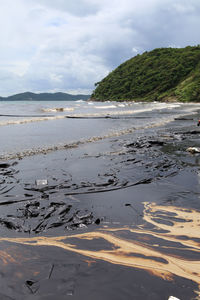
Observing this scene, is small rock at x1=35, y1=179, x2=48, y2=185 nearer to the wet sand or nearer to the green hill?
the wet sand

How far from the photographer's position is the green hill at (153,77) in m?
112

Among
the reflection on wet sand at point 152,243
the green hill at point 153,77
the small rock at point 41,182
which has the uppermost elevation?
the green hill at point 153,77

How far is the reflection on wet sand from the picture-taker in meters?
3.44

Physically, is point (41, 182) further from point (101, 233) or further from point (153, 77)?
point (153, 77)

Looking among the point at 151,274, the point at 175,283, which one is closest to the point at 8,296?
the point at 151,274

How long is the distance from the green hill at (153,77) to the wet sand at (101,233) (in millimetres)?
88792

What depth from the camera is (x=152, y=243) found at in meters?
4.02

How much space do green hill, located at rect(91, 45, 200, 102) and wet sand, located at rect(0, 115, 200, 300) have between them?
88.8m

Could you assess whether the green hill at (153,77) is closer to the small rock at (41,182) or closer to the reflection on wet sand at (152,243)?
the small rock at (41,182)

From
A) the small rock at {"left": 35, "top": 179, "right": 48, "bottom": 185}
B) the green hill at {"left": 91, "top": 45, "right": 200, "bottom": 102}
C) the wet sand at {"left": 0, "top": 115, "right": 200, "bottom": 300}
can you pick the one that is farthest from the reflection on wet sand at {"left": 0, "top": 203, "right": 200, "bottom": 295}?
the green hill at {"left": 91, "top": 45, "right": 200, "bottom": 102}

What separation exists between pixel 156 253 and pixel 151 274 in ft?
1.69

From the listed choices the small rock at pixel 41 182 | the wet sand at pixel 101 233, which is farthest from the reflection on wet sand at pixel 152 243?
the small rock at pixel 41 182

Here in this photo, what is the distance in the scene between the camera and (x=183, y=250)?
12.5 ft

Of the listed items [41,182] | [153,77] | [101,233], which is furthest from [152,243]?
[153,77]
